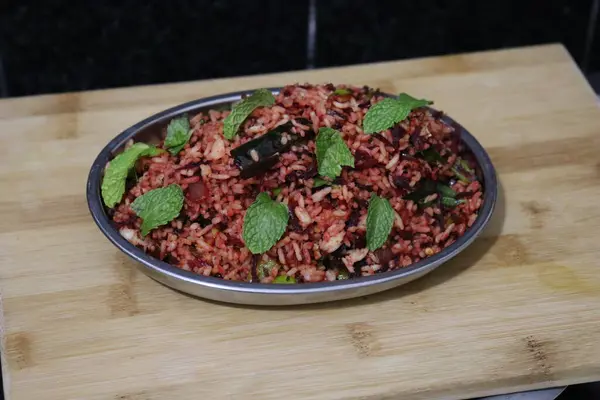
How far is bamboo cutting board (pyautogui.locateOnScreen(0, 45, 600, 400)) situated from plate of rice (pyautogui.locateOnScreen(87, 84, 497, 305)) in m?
0.08

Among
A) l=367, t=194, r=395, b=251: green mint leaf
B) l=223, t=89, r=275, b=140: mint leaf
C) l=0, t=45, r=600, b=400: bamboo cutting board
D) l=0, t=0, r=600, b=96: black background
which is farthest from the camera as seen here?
l=0, t=0, r=600, b=96: black background

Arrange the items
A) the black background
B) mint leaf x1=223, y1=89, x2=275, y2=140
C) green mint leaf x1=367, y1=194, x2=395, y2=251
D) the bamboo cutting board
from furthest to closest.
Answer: the black background < mint leaf x1=223, y1=89, x2=275, y2=140 < green mint leaf x1=367, y1=194, x2=395, y2=251 < the bamboo cutting board

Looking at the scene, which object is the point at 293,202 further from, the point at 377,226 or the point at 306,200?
the point at 377,226

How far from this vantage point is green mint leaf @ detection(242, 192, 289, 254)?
5.58 feet

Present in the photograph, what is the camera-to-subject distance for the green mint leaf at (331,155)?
1.75 metres

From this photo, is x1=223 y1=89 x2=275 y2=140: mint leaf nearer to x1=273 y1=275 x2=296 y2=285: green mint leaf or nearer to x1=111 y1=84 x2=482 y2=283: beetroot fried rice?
x1=111 y1=84 x2=482 y2=283: beetroot fried rice

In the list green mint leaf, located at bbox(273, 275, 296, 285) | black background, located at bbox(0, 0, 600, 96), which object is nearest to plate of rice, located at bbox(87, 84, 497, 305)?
green mint leaf, located at bbox(273, 275, 296, 285)

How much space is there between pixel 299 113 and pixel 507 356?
Answer: 66 centimetres

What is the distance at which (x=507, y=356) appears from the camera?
5.48 feet

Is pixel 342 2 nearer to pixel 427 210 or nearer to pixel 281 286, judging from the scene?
pixel 427 210

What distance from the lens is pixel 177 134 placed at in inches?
77.3

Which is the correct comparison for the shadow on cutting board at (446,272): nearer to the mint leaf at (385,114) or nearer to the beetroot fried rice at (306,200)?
the beetroot fried rice at (306,200)

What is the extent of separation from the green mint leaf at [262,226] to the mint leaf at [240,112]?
205 mm

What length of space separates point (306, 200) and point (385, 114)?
0.83 feet
